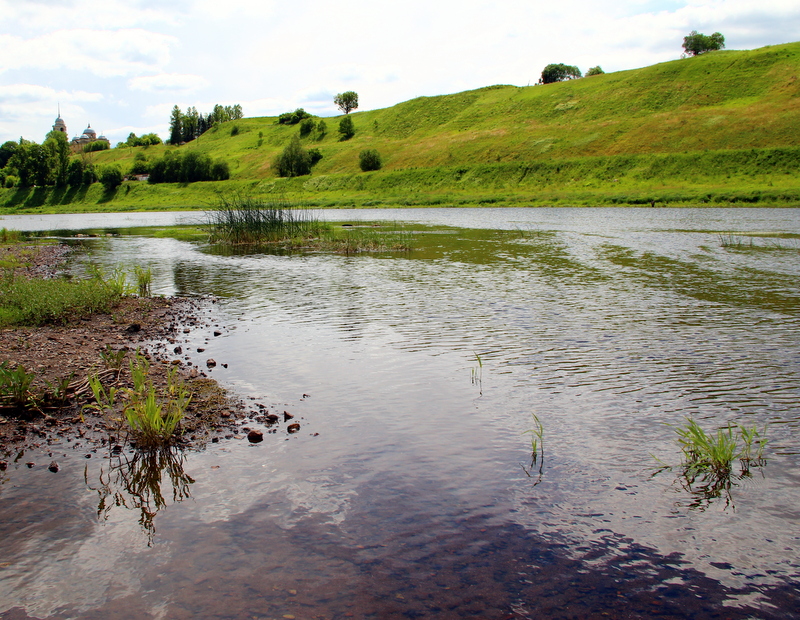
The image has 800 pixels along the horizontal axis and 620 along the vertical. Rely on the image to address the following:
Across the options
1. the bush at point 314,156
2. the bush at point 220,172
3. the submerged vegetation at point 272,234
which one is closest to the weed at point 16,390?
the submerged vegetation at point 272,234

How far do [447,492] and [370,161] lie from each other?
4124 inches

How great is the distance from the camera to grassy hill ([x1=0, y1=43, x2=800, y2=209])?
7088cm

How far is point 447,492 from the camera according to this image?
21.6ft

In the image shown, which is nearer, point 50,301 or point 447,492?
point 447,492

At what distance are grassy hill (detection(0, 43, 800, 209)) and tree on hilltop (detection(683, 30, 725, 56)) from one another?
146ft

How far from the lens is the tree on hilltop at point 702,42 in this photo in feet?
486

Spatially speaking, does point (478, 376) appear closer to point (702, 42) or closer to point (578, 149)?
point (578, 149)

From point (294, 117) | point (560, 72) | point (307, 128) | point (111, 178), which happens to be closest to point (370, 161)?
point (307, 128)

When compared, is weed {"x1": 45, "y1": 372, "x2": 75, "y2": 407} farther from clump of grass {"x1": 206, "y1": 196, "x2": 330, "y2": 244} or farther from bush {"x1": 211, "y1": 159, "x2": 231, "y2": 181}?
bush {"x1": 211, "y1": 159, "x2": 231, "y2": 181}

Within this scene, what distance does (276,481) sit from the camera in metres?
6.88

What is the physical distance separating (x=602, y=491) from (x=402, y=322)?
8943 millimetres

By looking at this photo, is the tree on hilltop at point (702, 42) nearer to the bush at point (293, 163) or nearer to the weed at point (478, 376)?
the bush at point (293, 163)

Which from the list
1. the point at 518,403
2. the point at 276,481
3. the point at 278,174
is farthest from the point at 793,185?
the point at 278,174

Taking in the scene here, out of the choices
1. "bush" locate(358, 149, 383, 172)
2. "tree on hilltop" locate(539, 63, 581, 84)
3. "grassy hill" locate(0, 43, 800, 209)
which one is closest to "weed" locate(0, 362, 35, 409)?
"grassy hill" locate(0, 43, 800, 209)
